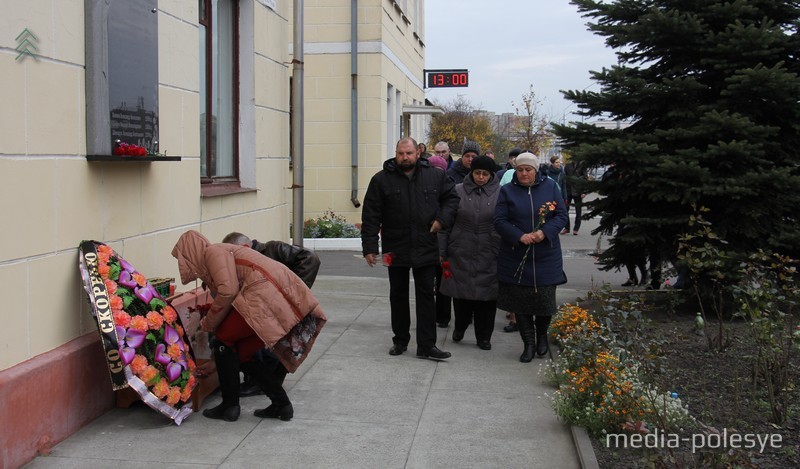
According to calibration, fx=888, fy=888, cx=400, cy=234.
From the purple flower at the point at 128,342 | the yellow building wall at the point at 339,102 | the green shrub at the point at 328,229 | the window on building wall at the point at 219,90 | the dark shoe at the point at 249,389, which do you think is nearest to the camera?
the purple flower at the point at 128,342

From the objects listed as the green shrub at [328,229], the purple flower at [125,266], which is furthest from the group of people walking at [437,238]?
the green shrub at [328,229]

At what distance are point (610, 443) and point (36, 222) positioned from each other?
11.7 ft

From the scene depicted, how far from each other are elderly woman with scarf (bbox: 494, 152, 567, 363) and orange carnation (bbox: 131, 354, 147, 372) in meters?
3.35

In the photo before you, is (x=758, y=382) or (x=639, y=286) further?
(x=639, y=286)

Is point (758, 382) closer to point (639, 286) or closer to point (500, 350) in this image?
point (500, 350)

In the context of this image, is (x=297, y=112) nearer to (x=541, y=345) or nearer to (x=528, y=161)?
(x=528, y=161)

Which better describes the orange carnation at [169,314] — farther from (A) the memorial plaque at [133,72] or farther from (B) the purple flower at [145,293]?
(A) the memorial plaque at [133,72]

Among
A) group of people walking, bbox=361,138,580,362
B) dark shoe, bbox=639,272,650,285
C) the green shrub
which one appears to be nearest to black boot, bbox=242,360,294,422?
group of people walking, bbox=361,138,580,362

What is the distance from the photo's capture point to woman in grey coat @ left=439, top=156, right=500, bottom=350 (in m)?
7.99

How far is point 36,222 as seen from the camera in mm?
5039

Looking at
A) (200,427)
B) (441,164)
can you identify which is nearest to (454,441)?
(200,427)

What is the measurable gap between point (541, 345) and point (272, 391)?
9.63 feet

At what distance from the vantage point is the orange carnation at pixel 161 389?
214 inches

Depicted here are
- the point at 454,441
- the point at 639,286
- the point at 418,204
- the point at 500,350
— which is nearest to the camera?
the point at 454,441
